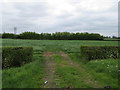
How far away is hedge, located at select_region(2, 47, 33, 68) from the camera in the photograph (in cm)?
607

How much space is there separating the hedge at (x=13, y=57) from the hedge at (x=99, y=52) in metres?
4.33

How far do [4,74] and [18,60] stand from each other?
1.90 meters

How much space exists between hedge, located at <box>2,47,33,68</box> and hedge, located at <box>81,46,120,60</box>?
433cm

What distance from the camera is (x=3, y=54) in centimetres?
602

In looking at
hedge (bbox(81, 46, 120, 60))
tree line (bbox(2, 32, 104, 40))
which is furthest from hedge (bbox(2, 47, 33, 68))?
tree line (bbox(2, 32, 104, 40))

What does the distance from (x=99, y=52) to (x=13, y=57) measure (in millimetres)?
6108

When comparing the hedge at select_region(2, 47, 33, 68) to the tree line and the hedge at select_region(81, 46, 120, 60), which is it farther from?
the tree line

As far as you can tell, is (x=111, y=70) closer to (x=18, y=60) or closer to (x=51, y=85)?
(x=51, y=85)

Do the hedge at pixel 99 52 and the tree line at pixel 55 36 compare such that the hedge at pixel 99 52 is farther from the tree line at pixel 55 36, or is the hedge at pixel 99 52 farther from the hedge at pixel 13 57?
the tree line at pixel 55 36

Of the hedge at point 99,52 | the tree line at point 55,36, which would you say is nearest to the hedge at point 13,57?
the hedge at point 99,52

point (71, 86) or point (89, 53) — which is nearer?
point (71, 86)

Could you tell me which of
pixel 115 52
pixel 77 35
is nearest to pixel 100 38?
pixel 77 35

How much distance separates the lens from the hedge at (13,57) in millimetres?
6070

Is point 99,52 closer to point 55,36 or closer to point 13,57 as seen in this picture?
point 13,57
